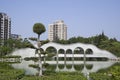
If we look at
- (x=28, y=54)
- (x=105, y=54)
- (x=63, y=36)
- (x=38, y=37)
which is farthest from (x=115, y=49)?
(x=63, y=36)

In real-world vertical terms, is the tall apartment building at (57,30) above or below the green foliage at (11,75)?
above

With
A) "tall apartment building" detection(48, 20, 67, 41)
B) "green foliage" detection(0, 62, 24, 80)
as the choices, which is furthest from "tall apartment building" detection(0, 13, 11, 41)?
"green foliage" detection(0, 62, 24, 80)

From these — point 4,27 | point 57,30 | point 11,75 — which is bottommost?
point 11,75

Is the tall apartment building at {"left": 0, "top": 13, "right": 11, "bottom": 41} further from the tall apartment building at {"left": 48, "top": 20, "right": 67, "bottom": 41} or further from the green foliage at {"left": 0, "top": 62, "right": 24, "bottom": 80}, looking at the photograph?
the green foliage at {"left": 0, "top": 62, "right": 24, "bottom": 80}

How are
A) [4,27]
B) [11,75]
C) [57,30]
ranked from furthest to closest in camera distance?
[57,30], [4,27], [11,75]

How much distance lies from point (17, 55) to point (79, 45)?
584 inches

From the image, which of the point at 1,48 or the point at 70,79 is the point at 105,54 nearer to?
the point at 1,48

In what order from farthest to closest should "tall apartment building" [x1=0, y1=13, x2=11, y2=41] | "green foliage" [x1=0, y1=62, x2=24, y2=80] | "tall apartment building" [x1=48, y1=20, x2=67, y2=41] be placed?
"tall apartment building" [x1=48, y1=20, x2=67, y2=41]
"tall apartment building" [x1=0, y1=13, x2=11, y2=41]
"green foliage" [x1=0, y1=62, x2=24, y2=80]

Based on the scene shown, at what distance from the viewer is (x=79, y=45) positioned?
66438 millimetres

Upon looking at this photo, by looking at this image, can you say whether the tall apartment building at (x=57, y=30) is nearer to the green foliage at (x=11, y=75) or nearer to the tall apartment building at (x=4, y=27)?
the tall apartment building at (x=4, y=27)

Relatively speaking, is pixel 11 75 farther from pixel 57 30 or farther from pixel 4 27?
pixel 57 30

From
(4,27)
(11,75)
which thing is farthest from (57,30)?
(11,75)

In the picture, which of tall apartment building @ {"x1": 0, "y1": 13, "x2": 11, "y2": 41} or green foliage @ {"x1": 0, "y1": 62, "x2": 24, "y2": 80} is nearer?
green foliage @ {"x1": 0, "y1": 62, "x2": 24, "y2": 80}

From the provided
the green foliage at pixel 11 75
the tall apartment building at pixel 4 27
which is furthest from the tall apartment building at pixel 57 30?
the green foliage at pixel 11 75
